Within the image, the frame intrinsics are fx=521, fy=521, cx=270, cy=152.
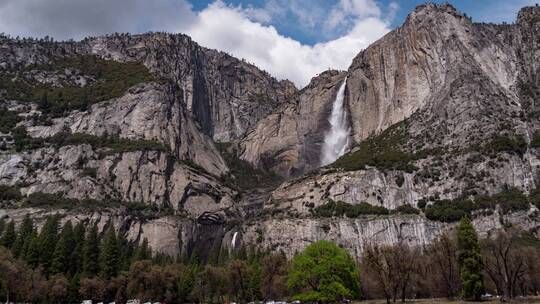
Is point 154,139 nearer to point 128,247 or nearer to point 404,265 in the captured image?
point 128,247

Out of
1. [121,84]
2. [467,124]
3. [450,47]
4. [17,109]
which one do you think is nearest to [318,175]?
[467,124]

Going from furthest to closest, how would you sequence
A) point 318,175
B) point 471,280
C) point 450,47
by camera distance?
point 450,47 → point 318,175 → point 471,280

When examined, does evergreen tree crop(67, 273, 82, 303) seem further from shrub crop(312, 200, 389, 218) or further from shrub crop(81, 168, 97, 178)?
shrub crop(312, 200, 389, 218)

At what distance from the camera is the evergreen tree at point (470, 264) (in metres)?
70.0

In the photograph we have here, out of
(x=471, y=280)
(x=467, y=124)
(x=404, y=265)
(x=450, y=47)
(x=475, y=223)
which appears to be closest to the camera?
(x=471, y=280)

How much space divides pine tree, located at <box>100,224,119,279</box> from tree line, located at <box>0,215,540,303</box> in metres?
0.21

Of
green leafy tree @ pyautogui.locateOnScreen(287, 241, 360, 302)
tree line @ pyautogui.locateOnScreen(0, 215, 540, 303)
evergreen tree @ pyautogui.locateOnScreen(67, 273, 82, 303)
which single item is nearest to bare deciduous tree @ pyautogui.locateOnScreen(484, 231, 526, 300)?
tree line @ pyautogui.locateOnScreen(0, 215, 540, 303)

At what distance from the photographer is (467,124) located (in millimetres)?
151000

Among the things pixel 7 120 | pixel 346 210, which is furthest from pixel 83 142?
pixel 346 210

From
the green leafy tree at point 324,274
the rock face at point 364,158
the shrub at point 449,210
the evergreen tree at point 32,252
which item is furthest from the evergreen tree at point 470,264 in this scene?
the evergreen tree at point 32,252

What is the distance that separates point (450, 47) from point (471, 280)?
400 feet

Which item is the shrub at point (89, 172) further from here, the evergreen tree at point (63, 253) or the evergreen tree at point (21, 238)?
the evergreen tree at point (63, 253)

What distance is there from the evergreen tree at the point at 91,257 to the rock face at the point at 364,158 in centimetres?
2984

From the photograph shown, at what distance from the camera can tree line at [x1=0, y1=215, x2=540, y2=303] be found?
69938 millimetres
